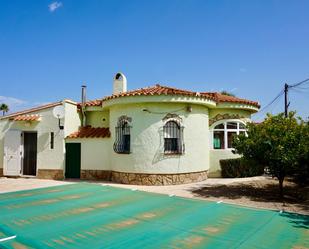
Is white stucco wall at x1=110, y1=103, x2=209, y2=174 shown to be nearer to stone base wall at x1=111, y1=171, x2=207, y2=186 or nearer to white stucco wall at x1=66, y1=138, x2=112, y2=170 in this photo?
stone base wall at x1=111, y1=171, x2=207, y2=186

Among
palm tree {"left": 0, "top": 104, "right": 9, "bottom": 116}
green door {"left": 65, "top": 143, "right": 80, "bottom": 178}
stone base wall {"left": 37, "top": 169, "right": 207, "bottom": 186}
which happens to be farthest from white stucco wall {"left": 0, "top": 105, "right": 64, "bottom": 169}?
palm tree {"left": 0, "top": 104, "right": 9, "bottom": 116}

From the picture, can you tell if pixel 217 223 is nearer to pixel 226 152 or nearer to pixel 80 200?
pixel 80 200

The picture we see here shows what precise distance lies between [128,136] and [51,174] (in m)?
6.04

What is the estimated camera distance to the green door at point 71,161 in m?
17.6

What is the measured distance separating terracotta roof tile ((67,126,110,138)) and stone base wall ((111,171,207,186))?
286 cm

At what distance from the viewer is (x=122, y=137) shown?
16.0 metres

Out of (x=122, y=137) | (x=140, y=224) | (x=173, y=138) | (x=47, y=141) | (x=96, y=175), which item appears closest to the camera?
(x=140, y=224)

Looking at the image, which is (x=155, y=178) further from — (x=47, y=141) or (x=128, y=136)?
(x=47, y=141)

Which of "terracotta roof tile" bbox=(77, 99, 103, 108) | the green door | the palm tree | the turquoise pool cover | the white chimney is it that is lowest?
the turquoise pool cover

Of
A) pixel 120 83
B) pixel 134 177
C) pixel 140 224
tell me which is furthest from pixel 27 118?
pixel 140 224

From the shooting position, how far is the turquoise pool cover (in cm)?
624

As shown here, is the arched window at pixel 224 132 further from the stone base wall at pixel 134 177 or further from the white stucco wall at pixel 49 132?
the white stucco wall at pixel 49 132

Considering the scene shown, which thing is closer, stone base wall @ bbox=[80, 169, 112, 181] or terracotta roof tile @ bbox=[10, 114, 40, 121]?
stone base wall @ bbox=[80, 169, 112, 181]

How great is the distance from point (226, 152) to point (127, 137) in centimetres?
720
